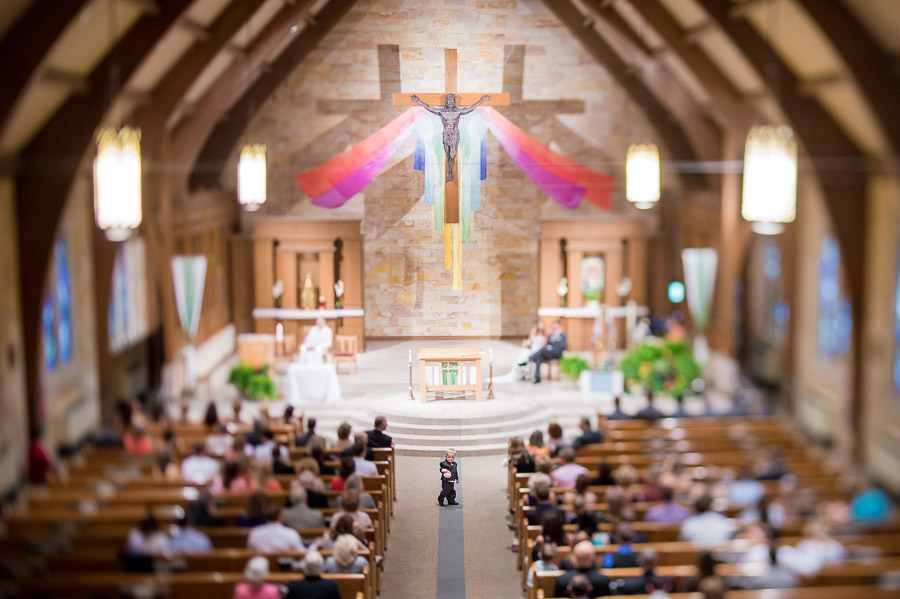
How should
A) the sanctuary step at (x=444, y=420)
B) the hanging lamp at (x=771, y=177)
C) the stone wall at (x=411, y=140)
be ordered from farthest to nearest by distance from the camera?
the sanctuary step at (x=444, y=420) < the stone wall at (x=411, y=140) < the hanging lamp at (x=771, y=177)

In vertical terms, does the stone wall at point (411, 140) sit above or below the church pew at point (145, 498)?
above

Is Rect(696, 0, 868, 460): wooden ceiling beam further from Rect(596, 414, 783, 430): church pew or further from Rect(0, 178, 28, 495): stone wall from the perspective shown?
Rect(0, 178, 28, 495): stone wall

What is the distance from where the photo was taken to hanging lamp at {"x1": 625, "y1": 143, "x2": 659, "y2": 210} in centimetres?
730

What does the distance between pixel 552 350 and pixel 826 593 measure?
2.78 m

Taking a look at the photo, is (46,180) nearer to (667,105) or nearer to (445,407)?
(445,407)

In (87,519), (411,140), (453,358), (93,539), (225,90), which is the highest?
(225,90)

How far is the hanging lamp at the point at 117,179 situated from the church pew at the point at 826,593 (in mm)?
5362

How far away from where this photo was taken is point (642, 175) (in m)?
7.33

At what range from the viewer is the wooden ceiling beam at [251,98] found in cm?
738

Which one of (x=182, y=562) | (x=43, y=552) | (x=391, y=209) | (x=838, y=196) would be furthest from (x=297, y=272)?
(x=838, y=196)

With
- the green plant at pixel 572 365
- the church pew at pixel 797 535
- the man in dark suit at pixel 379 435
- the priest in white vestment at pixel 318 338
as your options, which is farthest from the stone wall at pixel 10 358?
the green plant at pixel 572 365

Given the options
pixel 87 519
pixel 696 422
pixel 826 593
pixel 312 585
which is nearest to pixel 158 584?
pixel 87 519

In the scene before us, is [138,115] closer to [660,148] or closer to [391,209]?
[391,209]

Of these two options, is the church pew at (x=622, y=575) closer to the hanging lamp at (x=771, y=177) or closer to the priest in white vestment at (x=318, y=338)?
the priest in white vestment at (x=318, y=338)
